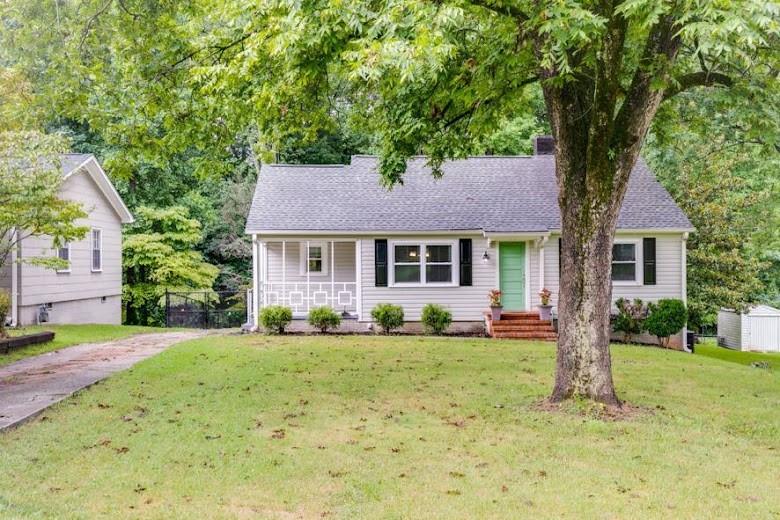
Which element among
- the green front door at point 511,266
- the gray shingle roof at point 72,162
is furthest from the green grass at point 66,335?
the green front door at point 511,266

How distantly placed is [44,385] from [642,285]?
14.2 meters

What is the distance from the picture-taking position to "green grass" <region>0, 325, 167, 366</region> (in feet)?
39.3

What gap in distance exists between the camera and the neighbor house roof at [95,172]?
17297mm

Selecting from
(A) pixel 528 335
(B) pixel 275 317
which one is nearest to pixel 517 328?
(A) pixel 528 335

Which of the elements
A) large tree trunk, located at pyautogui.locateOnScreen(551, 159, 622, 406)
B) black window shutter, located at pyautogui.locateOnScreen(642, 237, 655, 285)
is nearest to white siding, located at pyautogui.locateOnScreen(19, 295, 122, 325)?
large tree trunk, located at pyautogui.locateOnScreen(551, 159, 622, 406)

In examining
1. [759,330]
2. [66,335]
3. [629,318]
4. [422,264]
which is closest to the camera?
[66,335]

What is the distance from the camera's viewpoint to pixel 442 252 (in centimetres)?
1747

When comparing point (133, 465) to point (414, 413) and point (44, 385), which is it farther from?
point (44, 385)

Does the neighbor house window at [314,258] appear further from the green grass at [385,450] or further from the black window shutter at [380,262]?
the green grass at [385,450]

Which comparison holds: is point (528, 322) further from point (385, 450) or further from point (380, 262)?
point (385, 450)

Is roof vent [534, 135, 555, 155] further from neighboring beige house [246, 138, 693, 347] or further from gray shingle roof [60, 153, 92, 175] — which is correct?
gray shingle roof [60, 153, 92, 175]

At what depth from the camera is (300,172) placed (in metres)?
19.9

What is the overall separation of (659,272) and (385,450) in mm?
13442

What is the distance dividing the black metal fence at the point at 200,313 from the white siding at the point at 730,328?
57.9ft
